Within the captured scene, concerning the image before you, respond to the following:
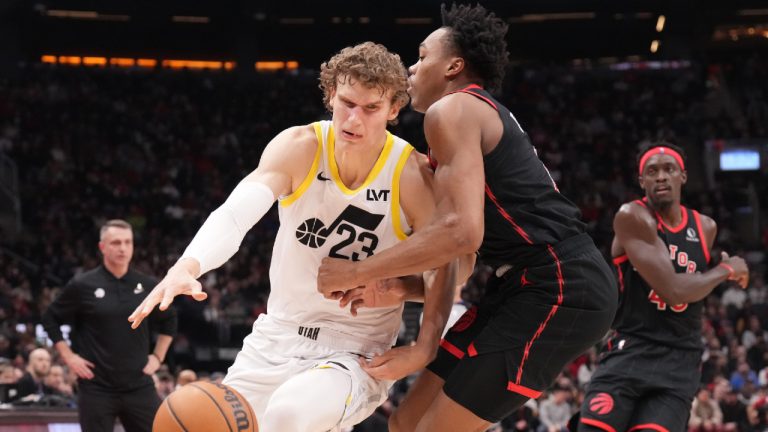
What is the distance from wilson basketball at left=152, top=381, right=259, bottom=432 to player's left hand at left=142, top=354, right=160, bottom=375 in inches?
168

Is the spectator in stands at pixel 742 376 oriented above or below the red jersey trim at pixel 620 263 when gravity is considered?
below

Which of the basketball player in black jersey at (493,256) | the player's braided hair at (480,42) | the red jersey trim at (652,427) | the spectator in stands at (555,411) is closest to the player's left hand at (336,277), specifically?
the basketball player in black jersey at (493,256)

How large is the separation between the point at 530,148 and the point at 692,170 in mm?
22258

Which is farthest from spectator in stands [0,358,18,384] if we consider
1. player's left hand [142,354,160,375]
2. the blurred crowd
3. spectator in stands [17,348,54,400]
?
player's left hand [142,354,160,375]

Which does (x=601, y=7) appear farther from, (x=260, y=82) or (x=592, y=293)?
(x=592, y=293)

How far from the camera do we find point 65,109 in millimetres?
24578

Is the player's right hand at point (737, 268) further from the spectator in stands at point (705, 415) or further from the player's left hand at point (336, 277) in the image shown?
the spectator in stands at point (705, 415)

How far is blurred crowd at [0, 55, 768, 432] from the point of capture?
1531cm

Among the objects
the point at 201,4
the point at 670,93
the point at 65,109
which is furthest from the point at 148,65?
the point at 670,93

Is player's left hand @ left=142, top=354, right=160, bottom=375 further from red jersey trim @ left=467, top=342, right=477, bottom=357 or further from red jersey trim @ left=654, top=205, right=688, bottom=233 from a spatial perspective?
red jersey trim @ left=467, top=342, right=477, bottom=357

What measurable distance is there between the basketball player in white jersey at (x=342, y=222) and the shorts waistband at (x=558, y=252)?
1.15ft

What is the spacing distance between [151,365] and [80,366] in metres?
0.58

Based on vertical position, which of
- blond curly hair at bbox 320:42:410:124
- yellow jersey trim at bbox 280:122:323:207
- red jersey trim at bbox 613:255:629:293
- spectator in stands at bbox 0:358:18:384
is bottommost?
spectator in stands at bbox 0:358:18:384

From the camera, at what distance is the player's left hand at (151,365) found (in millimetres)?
7879
